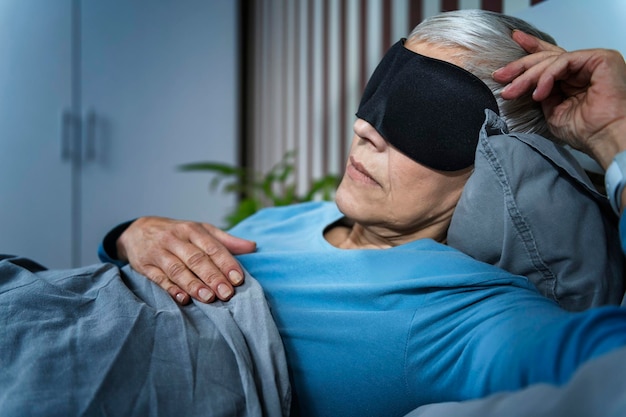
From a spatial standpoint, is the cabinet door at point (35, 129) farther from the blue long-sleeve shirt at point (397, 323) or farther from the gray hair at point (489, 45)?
the gray hair at point (489, 45)

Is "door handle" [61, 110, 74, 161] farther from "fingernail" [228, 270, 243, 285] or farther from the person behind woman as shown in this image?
"fingernail" [228, 270, 243, 285]

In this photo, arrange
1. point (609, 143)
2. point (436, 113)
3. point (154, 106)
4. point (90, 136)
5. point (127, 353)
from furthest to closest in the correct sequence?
point (154, 106) → point (90, 136) → point (436, 113) → point (609, 143) → point (127, 353)

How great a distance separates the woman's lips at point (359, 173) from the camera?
106cm

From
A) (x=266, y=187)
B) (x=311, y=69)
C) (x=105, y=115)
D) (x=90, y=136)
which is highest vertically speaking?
(x=311, y=69)

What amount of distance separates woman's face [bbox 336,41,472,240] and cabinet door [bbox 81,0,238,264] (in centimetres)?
220

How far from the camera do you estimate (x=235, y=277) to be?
971mm

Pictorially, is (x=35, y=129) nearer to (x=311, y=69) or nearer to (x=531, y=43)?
(x=311, y=69)

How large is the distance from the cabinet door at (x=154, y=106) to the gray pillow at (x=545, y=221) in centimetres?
241

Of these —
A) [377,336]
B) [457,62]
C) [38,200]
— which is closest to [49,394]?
[377,336]

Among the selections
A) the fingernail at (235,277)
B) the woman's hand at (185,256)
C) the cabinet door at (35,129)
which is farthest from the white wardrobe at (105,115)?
the fingernail at (235,277)

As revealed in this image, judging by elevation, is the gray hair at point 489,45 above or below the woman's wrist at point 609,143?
above

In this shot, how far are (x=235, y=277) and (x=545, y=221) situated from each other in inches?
19.5

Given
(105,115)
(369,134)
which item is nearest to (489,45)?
(369,134)

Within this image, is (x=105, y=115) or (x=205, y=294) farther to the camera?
(x=105, y=115)
